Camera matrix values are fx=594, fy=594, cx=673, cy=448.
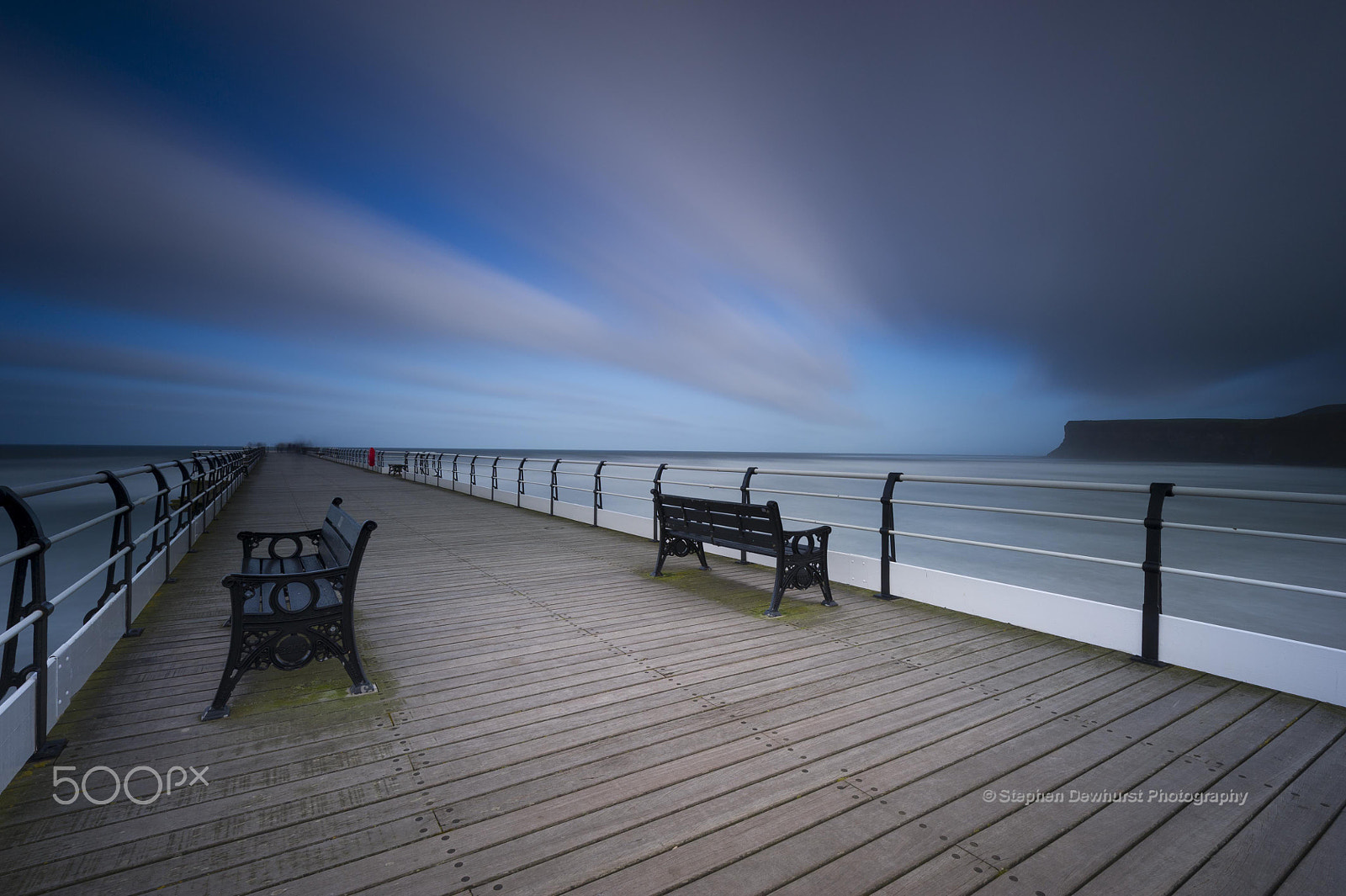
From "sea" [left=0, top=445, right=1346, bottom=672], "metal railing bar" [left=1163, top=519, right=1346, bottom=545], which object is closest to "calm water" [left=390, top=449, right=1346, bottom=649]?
"sea" [left=0, top=445, right=1346, bottom=672]

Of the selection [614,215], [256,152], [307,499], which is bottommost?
[307,499]

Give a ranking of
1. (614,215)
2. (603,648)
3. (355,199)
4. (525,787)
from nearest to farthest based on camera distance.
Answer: (525,787) → (603,648) → (355,199) → (614,215)

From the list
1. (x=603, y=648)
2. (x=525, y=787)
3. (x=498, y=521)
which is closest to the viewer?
(x=525, y=787)

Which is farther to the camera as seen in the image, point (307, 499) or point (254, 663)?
point (307, 499)

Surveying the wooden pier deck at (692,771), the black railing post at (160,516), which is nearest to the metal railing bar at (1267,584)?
the wooden pier deck at (692,771)

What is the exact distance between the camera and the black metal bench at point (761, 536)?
439 centimetres

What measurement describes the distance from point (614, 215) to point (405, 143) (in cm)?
933

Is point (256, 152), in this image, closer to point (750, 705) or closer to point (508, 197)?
point (508, 197)

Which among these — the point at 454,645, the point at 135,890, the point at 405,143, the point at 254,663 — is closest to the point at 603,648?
the point at 454,645

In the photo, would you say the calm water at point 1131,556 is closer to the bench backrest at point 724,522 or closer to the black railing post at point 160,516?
the bench backrest at point 724,522

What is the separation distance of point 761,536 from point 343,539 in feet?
9.38

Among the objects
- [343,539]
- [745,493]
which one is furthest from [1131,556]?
[343,539]

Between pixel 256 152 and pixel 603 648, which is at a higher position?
pixel 256 152

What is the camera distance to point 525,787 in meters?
2.12
